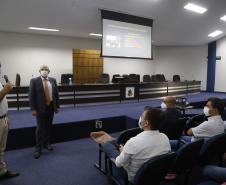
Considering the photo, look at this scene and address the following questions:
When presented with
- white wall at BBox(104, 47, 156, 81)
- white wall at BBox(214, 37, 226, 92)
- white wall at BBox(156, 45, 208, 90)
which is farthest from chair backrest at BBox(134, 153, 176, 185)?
white wall at BBox(156, 45, 208, 90)

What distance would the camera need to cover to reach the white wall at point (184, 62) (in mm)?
10172

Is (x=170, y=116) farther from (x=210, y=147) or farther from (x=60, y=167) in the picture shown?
(x=60, y=167)

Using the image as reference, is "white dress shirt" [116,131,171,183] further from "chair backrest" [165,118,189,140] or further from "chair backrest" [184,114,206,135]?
"chair backrest" [184,114,206,135]

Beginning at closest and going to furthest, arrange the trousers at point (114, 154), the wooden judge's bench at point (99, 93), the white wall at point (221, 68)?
the trousers at point (114, 154)
the wooden judge's bench at point (99, 93)
the white wall at point (221, 68)

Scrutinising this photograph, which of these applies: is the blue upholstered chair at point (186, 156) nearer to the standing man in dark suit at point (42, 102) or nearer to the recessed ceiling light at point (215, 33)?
the standing man in dark suit at point (42, 102)

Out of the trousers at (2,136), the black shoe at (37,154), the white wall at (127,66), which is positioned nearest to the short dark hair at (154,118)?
the trousers at (2,136)

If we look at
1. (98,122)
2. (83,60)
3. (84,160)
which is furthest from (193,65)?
(84,160)

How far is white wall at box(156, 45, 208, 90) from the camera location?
10.2m

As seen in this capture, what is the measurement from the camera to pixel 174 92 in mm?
7848

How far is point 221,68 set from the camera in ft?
30.7

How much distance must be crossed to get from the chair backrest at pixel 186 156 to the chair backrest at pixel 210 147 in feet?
0.23

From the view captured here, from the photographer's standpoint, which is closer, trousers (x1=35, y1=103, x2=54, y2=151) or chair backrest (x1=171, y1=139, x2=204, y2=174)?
chair backrest (x1=171, y1=139, x2=204, y2=174)

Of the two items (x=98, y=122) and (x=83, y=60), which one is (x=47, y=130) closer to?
(x=98, y=122)

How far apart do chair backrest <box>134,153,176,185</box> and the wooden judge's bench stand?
4361 mm
